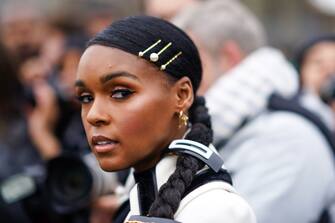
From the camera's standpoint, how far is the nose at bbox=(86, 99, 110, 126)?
2166 mm

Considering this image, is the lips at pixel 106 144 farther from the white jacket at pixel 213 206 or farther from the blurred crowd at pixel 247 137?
the blurred crowd at pixel 247 137

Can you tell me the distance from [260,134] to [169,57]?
1160mm

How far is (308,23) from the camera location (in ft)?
48.1

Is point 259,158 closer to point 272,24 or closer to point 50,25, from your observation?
point 50,25

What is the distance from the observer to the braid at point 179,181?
2.12m

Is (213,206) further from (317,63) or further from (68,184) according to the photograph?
(317,63)

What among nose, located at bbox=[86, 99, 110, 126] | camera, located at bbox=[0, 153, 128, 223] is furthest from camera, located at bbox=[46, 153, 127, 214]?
nose, located at bbox=[86, 99, 110, 126]

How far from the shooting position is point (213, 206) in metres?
2.11

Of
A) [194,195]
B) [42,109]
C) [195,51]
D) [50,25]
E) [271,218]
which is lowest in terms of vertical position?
[50,25]

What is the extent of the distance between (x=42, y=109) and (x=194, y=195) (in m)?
2.38

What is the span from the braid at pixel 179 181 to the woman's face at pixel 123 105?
3.2 inches

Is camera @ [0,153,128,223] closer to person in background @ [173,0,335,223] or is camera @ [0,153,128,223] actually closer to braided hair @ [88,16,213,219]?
person in background @ [173,0,335,223]

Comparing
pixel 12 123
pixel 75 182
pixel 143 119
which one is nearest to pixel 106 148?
pixel 143 119

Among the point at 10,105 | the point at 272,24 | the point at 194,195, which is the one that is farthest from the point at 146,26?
the point at 272,24
